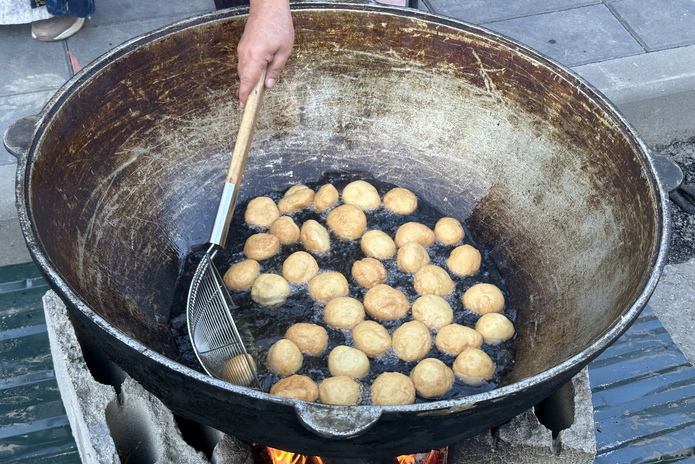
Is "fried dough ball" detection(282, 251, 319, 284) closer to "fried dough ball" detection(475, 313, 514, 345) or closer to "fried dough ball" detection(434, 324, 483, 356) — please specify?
"fried dough ball" detection(434, 324, 483, 356)

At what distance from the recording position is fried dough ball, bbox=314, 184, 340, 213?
276 centimetres

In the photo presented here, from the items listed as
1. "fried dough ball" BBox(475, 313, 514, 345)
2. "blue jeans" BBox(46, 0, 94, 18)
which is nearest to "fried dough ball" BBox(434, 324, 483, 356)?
"fried dough ball" BBox(475, 313, 514, 345)

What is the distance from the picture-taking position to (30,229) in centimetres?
167

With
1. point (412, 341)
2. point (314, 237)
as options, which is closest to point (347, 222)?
point (314, 237)

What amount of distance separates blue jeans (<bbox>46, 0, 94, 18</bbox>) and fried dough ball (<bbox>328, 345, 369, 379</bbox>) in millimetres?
3106

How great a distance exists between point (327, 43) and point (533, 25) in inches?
89.4

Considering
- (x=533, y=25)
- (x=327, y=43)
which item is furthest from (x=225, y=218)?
(x=533, y=25)

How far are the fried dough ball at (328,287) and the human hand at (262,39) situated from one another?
0.74 metres

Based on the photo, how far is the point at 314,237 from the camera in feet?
8.54

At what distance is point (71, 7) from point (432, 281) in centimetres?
309

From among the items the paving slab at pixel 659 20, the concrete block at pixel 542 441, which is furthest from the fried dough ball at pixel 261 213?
the paving slab at pixel 659 20

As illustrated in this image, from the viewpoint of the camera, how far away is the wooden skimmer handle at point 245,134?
2146 mm

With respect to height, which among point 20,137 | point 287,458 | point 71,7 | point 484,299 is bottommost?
point 287,458

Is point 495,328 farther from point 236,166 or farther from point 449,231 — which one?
point 236,166
